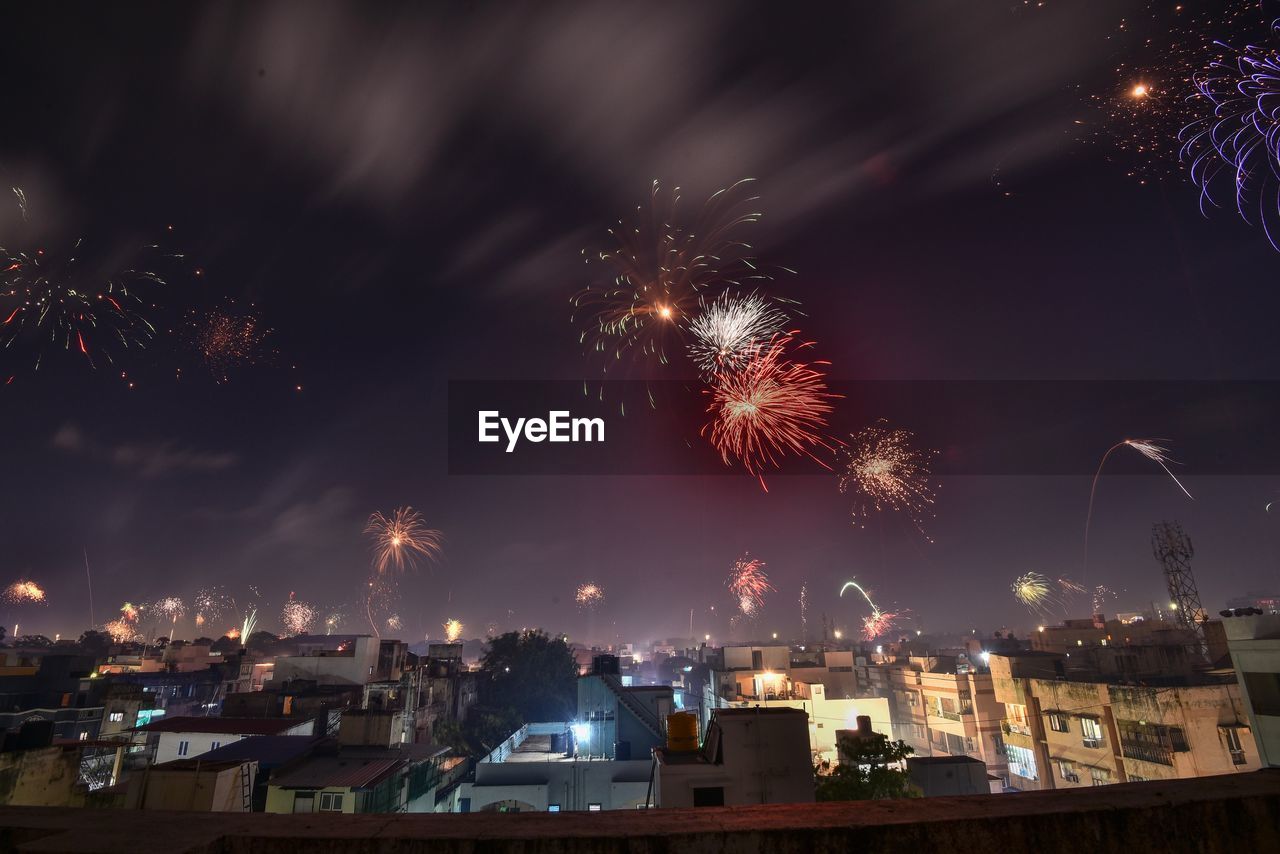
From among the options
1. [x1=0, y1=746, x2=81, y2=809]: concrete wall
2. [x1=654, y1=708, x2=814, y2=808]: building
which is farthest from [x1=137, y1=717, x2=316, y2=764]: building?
[x1=654, y1=708, x2=814, y2=808]: building

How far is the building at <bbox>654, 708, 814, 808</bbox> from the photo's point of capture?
19594 mm

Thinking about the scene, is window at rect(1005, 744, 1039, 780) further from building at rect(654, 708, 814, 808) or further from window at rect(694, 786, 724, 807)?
window at rect(694, 786, 724, 807)

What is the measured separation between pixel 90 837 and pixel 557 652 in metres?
80.6

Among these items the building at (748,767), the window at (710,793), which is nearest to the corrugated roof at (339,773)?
the building at (748,767)

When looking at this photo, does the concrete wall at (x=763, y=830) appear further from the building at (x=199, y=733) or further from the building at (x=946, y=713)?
the building at (x=946, y=713)

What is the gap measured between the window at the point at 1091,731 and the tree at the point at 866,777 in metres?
16.8

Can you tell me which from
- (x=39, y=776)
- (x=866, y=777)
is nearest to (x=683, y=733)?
(x=866, y=777)

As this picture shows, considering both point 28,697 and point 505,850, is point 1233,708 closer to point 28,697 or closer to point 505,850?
point 505,850

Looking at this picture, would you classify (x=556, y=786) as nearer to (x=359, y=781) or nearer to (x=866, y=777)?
(x=359, y=781)

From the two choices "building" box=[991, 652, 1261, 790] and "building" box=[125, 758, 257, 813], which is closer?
"building" box=[125, 758, 257, 813]

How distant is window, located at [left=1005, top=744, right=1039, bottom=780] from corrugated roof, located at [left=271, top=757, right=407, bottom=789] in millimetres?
40458

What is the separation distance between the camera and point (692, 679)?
12481 cm

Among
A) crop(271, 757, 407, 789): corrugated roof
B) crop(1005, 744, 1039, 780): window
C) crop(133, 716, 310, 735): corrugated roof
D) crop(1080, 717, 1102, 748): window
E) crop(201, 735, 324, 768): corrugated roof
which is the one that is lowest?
crop(1005, 744, 1039, 780): window

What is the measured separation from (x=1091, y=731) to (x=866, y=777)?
2116 cm
